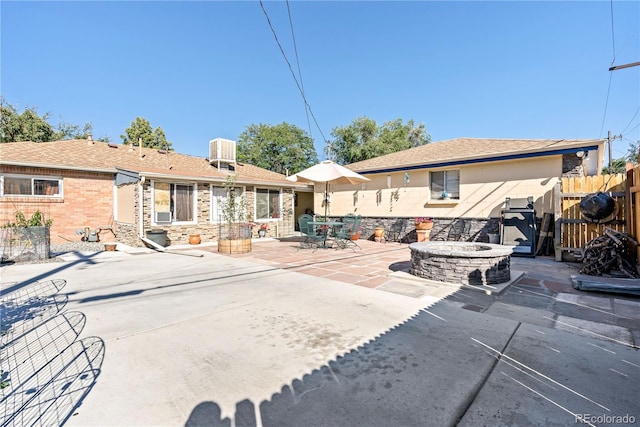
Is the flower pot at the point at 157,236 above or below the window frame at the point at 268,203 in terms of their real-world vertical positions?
below

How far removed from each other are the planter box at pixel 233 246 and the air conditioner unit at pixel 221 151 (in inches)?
294

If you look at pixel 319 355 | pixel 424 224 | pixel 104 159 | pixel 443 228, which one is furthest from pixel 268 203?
pixel 319 355

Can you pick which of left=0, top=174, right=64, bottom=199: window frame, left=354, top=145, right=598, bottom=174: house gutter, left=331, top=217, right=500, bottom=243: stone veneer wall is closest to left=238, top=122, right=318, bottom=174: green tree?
left=331, top=217, right=500, bottom=243: stone veneer wall

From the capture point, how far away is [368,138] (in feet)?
105

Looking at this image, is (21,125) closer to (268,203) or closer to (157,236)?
(157,236)

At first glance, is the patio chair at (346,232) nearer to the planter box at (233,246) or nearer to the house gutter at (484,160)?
the planter box at (233,246)

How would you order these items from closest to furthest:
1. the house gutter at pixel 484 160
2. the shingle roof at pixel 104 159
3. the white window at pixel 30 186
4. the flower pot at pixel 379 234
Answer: the house gutter at pixel 484 160
the white window at pixel 30 186
the shingle roof at pixel 104 159
the flower pot at pixel 379 234

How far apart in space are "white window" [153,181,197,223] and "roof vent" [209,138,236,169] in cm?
391

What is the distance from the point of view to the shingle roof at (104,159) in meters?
10.6

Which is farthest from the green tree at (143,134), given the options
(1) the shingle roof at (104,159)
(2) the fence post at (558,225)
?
(2) the fence post at (558,225)

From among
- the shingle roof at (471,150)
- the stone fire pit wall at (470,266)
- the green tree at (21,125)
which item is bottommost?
the stone fire pit wall at (470,266)

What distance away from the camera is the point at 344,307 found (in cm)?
411

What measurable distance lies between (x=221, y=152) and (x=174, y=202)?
480 centimetres

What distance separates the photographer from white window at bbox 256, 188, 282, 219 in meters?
14.2
